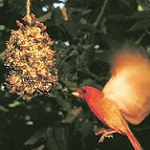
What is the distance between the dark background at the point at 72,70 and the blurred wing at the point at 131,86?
218 millimetres

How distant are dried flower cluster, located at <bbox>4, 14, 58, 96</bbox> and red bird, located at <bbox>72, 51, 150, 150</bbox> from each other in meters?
0.05

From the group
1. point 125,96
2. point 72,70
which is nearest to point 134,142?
point 125,96

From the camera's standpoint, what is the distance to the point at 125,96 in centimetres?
42

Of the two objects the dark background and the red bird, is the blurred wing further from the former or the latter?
the dark background

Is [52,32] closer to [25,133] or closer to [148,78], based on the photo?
[25,133]

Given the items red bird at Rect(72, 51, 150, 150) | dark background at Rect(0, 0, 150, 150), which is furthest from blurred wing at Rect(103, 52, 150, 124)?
dark background at Rect(0, 0, 150, 150)

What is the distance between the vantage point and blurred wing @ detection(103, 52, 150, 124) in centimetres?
39

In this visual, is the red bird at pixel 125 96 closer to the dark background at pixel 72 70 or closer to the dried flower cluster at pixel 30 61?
the dried flower cluster at pixel 30 61

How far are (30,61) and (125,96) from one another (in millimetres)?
102

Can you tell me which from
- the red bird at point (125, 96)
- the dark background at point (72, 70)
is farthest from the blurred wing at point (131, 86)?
the dark background at point (72, 70)

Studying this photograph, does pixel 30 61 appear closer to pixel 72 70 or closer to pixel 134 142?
pixel 134 142

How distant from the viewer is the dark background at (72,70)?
73 centimetres

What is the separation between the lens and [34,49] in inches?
16.7

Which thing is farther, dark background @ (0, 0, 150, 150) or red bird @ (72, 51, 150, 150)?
dark background @ (0, 0, 150, 150)
